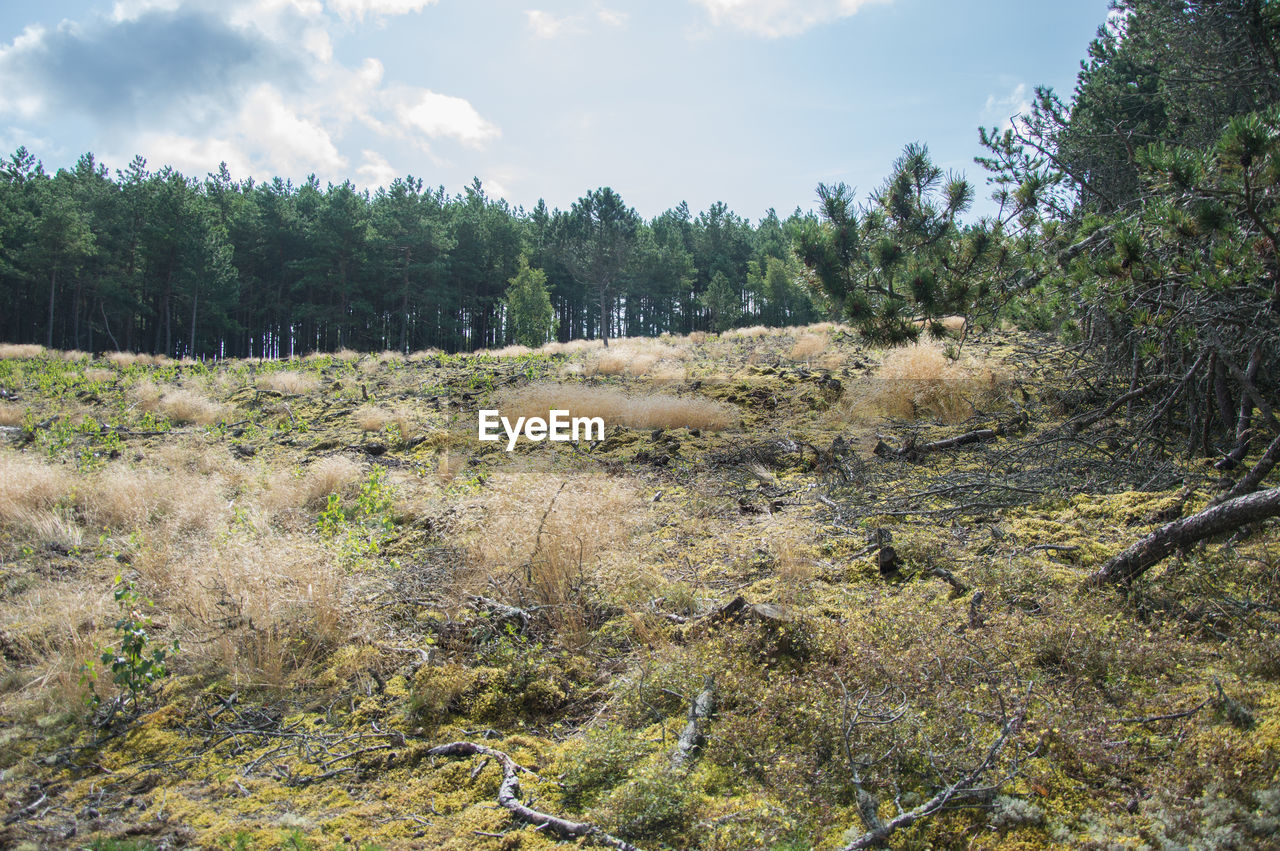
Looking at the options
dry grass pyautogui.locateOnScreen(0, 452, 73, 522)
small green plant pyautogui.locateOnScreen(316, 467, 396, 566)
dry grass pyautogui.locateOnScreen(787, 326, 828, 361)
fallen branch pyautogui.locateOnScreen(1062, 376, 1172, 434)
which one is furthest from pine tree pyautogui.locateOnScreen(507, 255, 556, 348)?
fallen branch pyautogui.locateOnScreen(1062, 376, 1172, 434)

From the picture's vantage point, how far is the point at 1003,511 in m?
4.50

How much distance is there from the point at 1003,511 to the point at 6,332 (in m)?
51.8

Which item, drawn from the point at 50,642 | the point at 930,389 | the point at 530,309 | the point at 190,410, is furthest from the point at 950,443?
the point at 530,309

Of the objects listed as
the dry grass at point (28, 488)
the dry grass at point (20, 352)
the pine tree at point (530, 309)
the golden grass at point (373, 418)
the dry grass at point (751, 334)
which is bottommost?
the dry grass at point (28, 488)

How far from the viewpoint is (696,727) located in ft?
8.38

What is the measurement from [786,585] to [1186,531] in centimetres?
181

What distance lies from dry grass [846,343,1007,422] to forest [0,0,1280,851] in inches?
2.8

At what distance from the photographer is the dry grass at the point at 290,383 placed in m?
12.9

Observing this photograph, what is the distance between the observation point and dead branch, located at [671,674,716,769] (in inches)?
94.0

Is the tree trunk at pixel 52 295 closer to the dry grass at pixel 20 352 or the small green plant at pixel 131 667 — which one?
the dry grass at pixel 20 352

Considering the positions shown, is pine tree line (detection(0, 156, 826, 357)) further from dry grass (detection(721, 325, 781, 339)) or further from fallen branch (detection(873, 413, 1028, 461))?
fallen branch (detection(873, 413, 1028, 461))

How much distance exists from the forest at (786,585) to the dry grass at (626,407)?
0.10 m

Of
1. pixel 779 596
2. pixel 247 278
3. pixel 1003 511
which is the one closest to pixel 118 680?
pixel 779 596

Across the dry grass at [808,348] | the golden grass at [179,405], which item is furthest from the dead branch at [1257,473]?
the golden grass at [179,405]
